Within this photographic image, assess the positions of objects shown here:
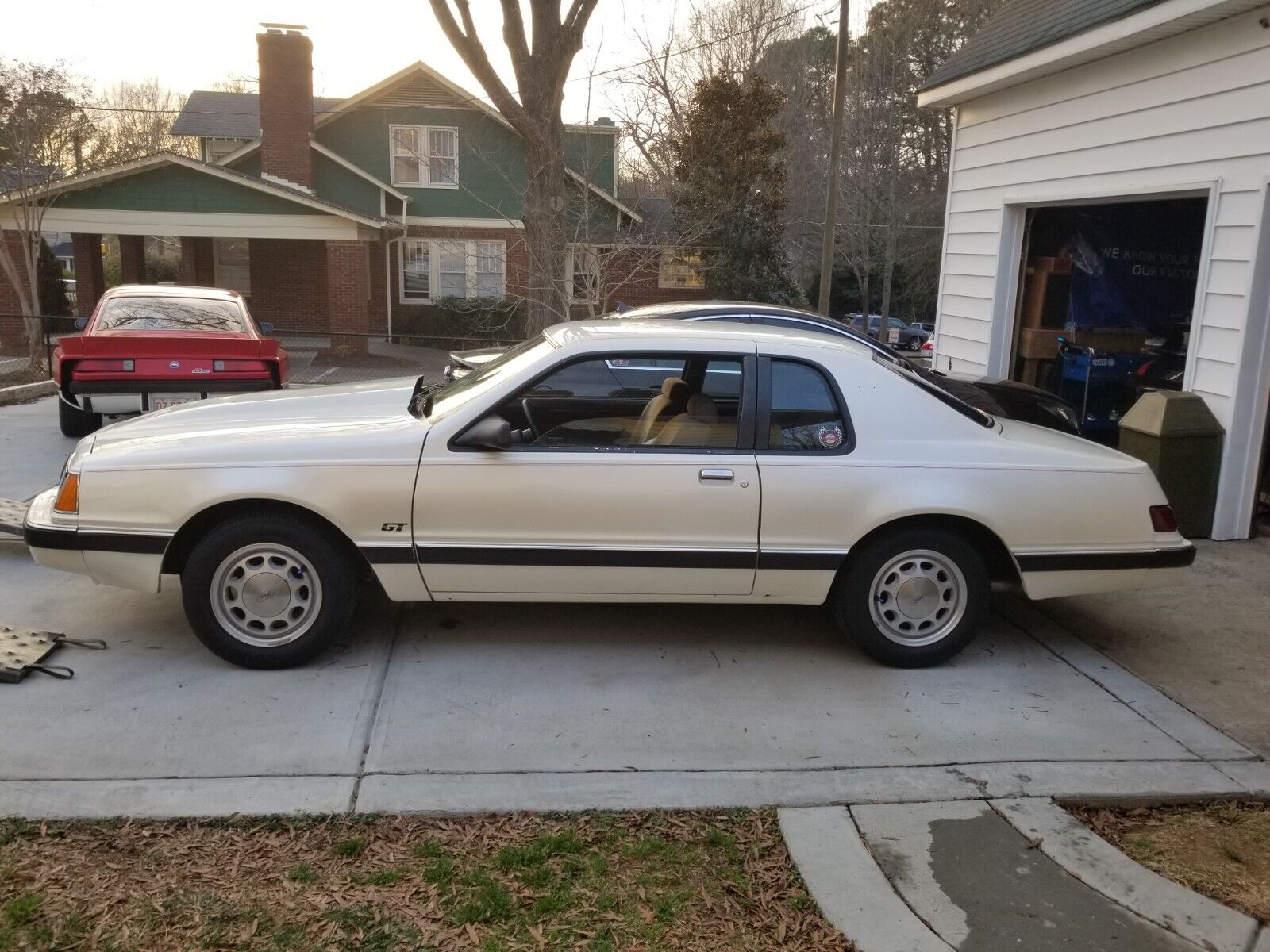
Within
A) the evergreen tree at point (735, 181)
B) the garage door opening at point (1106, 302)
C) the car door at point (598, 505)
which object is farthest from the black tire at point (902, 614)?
the evergreen tree at point (735, 181)

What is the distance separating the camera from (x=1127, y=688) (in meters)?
5.12

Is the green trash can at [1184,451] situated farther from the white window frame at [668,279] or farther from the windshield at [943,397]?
the white window frame at [668,279]

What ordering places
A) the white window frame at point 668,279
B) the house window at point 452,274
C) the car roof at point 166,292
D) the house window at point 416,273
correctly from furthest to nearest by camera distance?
the house window at point 416,273 → the house window at point 452,274 → the white window frame at point 668,279 → the car roof at point 166,292

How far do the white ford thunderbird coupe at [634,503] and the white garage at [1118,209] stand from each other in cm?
308

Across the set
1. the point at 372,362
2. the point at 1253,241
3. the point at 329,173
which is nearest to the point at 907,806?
the point at 1253,241

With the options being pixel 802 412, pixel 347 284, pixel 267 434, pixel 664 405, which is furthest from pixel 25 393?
pixel 802 412

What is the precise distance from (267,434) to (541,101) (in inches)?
391

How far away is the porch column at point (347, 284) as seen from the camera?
24266 mm

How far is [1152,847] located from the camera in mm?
3795

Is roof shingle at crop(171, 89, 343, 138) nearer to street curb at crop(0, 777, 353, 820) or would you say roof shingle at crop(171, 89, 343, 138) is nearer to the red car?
the red car

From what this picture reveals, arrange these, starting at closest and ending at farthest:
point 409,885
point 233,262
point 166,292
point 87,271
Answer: point 409,885, point 166,292, point 87,271, point 233,262

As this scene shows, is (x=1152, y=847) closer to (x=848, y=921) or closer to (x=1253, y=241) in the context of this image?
(x=848, y=921)

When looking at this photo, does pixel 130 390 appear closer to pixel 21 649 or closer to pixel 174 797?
pixel 21 649

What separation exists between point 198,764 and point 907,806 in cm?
265
